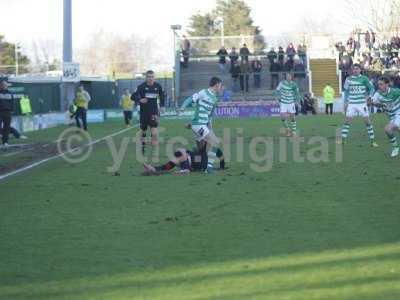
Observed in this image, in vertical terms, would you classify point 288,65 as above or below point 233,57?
below

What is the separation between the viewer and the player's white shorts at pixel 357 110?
74.2 ft

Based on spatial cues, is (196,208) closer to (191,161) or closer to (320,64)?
(191,161)

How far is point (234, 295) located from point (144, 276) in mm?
1015

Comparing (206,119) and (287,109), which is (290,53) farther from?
(206,119)

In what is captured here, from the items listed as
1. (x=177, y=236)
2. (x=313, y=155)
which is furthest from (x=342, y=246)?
(x=313, y=155)

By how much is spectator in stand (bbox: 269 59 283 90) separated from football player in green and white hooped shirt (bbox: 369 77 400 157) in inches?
1201

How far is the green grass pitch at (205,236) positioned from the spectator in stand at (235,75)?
113 ft

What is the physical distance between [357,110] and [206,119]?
24.0 ft

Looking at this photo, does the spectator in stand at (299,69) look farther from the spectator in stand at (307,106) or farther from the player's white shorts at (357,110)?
the player's white shorts at (357,110)

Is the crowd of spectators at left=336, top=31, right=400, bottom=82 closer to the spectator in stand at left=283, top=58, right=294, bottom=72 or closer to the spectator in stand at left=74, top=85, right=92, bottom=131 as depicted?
the spectator in stand at left=283, top=58, right=294, bottom=72

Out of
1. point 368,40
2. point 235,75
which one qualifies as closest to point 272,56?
point 235,75

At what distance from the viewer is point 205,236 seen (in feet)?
29.8

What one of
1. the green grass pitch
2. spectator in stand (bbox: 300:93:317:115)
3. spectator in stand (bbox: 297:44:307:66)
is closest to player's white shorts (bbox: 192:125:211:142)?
the green grass pitch

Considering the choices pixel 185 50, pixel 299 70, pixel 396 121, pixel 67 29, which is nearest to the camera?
pixel 396 121
